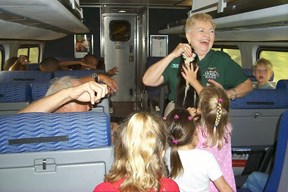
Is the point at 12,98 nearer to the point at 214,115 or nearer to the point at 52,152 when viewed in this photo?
the point at 52,152

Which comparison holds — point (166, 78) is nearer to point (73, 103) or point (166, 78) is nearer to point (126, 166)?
point (73, 103)

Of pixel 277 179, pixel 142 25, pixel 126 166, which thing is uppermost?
pixel 142 25

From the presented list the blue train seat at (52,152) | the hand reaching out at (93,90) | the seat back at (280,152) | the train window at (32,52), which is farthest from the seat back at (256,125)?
the train window at (32,52)

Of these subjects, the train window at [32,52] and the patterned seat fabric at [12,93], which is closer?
the patterned seat fabric at [12,93]

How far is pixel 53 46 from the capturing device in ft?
31.2

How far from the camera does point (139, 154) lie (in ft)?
4.89

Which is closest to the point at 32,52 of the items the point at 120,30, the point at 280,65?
the point at 120,30

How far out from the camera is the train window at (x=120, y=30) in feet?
32.2

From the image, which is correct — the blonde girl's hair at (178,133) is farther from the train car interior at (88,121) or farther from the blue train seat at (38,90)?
the blue train seat at (38,90)

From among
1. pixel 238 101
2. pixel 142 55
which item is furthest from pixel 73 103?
pixel 142 55

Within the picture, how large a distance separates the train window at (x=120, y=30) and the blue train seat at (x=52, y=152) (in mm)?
8275

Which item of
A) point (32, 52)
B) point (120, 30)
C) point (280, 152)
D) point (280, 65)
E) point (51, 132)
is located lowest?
point (280, 152)

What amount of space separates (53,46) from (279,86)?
23.8 ft

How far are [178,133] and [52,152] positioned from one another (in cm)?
84
